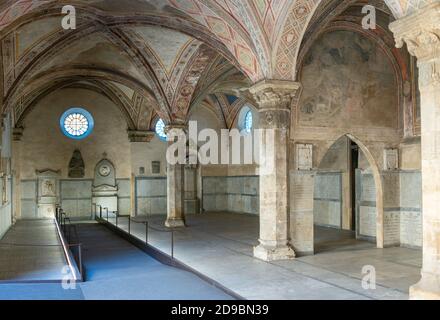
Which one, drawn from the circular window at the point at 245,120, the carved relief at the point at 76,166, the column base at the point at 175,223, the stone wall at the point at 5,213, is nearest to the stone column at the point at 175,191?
the column base at the point at 175,223

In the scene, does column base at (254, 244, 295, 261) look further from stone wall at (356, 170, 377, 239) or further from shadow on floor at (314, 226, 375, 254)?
stone wall at (356, 170, 377, 239)

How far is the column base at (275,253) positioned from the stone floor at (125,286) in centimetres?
189

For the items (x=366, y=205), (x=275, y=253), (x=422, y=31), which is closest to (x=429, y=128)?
(x=422, y=31)

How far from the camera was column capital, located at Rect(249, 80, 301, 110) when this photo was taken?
10.2 m

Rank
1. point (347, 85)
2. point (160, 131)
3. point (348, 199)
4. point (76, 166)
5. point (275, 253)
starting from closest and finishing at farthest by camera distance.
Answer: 1. point (275, 253)
2. point (347, 85)
3. point (348, 199)
4. point (76, 166)
5. point (160, 131)

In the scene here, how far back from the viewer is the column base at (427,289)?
5.82 meters

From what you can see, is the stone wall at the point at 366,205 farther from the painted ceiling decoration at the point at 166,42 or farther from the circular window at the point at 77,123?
the circular window at the point at 77,123

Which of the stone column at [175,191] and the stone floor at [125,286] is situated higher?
the stone column at [175,191]

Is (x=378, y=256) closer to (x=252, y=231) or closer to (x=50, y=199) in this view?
(x=252, y=231)

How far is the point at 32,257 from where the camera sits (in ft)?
38.2

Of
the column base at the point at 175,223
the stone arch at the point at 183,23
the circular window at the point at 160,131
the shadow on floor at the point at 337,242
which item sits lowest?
the shadow on floor at the point at 337,242

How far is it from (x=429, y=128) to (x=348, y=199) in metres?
10.2

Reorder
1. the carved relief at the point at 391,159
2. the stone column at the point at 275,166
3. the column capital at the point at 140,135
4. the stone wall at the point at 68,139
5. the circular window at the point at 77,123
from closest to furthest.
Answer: the stone column at the point at 275,166, the carved relief at the point at 391,159, the stone wall at the point at 68,139, the circular window at the point at 77,123, the column capital at the point at 140,135

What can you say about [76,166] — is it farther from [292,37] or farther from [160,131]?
[292,37]
